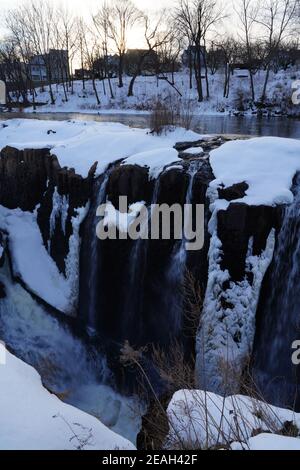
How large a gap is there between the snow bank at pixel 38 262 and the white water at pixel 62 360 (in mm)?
355

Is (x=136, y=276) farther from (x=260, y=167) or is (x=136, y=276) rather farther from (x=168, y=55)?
(x=168, y=55)

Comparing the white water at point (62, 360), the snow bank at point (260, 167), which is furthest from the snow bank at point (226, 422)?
the snow bank at point (260, 167)

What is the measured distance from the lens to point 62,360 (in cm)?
868

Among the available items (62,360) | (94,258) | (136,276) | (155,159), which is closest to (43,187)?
(94,258)

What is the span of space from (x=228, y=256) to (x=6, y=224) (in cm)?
706

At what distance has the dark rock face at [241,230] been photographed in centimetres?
665

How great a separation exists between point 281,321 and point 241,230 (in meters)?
1.57

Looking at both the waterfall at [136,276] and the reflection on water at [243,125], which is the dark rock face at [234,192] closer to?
the waterfall at [136,276]

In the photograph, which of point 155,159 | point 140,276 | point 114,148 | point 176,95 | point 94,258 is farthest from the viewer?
point 176,95

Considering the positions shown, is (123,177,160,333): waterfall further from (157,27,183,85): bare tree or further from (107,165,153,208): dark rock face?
(157,27,183,85): bare tree
